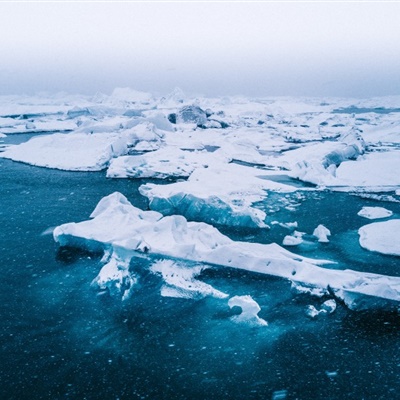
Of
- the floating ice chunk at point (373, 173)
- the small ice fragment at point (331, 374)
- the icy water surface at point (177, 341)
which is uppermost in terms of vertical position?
the floating ice chunk at point (373, 173)

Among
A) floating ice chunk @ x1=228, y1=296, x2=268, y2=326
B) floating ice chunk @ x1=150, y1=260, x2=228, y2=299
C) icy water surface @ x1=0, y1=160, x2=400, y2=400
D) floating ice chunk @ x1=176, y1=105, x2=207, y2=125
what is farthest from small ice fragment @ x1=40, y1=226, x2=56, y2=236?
floating ice chunk @ x1=176, y1=105, x2=207, y2=125

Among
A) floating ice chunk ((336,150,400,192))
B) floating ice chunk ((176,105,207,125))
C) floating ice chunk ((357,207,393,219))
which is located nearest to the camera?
floating ice chunk ((357,207,393,219))

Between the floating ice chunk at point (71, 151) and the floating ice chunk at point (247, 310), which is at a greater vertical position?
the floating ice chunk at point (71, 151)

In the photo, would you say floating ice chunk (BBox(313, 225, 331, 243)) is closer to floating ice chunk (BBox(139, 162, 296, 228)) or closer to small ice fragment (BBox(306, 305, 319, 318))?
floating ice chunk (BBox(139, 162, 296, 228))

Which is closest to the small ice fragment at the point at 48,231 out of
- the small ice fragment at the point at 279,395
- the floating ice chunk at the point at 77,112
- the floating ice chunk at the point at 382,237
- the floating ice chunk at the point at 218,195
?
the floating ice chunk at the point at 218,195

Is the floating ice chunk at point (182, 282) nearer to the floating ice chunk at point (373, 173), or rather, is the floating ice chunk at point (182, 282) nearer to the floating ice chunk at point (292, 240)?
the floating ice chunk at point (292, 240)

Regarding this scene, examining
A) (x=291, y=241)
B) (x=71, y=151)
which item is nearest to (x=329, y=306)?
(x=291, y=241)

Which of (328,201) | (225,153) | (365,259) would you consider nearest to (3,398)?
(365,259)
